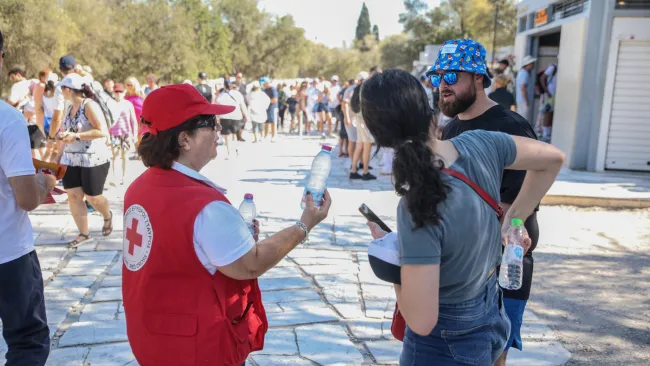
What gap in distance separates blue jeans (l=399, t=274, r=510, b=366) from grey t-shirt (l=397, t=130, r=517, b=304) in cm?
5

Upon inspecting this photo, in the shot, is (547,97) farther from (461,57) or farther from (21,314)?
(21,314)

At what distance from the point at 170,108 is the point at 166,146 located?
14 cm

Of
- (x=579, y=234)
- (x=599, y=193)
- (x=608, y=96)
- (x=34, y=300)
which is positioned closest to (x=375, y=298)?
(x=34, y=300)

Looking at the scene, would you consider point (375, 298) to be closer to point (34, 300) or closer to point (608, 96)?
point (34, 300)

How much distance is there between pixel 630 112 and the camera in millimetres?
11414

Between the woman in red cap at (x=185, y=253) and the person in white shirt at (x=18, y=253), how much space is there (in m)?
0.88

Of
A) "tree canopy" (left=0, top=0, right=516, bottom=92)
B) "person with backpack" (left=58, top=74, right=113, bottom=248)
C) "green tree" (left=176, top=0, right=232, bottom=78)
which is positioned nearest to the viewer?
"person with backpack" (left=58, top=74, right=113, bottom=248)

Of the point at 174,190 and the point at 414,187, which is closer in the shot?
the point at 414,187

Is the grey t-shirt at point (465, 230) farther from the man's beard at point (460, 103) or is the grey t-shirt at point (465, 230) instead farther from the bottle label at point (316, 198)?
the man's beard at point (460, 103)

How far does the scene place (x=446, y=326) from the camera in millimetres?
1961

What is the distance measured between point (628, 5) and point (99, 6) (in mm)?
28889

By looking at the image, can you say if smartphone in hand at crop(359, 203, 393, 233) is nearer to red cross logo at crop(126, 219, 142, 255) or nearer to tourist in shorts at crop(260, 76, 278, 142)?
red cross logo at crop(126, 219, 142, 255)

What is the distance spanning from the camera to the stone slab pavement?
12.6 feet

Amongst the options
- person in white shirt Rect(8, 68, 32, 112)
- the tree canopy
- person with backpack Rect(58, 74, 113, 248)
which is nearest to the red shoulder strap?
person with backpack Rect(58, 74, 113, 248)
